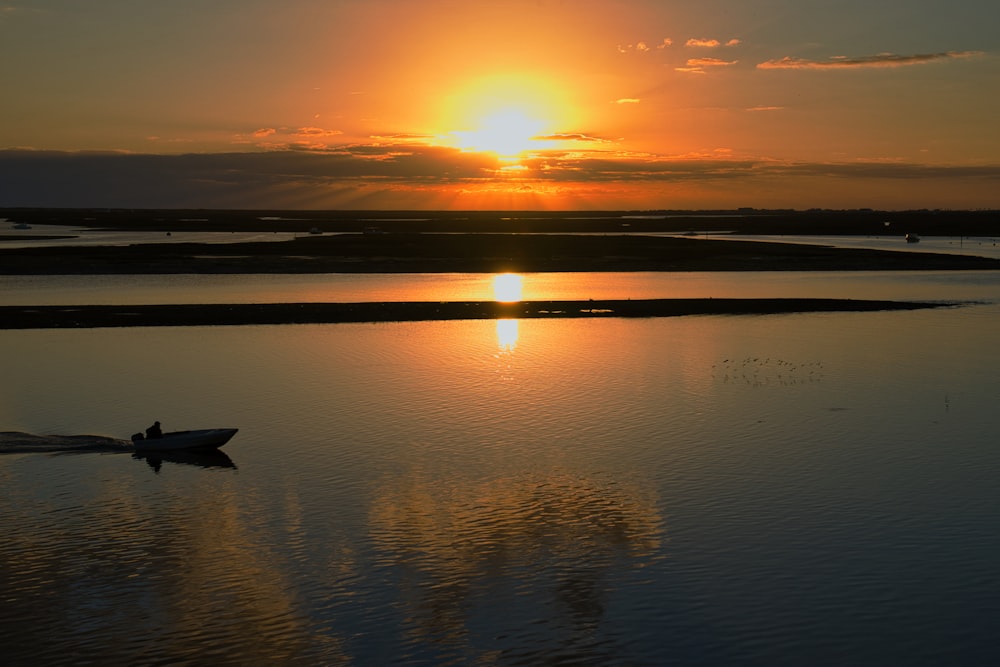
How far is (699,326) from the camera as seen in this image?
60781mm

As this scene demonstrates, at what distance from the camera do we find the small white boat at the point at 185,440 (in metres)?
31.3

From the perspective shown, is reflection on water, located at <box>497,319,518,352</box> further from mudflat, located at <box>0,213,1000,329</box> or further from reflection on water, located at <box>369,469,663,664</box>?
reflection on water, located at <box>369,469,663,664</box>

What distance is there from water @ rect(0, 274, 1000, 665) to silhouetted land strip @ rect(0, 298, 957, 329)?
14944 millimetres

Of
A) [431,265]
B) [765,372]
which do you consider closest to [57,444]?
[765,372]

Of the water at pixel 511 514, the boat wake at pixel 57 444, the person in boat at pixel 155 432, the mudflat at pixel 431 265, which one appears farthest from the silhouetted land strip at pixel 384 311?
the person in boat at pixel 155 432

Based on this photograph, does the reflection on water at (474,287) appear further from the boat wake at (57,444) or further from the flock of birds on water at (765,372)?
the boat wake at (57,444)

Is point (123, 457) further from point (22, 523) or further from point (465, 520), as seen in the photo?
point (465, 520)

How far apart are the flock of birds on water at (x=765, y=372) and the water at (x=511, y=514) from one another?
0.25 m

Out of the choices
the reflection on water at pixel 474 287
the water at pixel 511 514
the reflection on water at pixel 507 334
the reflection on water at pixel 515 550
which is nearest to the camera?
the water at pixel 511 514

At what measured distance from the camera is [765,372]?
44.9 metres

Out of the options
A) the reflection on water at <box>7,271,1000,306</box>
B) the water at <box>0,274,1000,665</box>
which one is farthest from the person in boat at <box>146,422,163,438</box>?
the reflection on water at <box>7,271,1000,306</box>

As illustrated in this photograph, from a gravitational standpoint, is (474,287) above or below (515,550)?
above

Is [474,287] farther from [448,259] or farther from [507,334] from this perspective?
[448,259]

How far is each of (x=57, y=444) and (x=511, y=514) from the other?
16.2 metres
